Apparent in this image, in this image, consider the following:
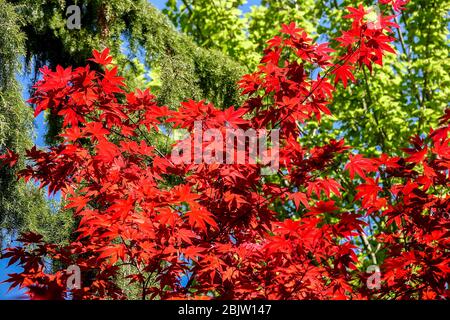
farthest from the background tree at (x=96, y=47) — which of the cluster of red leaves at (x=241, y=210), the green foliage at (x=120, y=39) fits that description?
the cluster of red leaves at (x=241, y=210)

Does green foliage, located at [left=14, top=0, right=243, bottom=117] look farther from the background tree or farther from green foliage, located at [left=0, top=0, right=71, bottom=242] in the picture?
green foliage, located at [left=0, top=0, right=71, bottom=242]

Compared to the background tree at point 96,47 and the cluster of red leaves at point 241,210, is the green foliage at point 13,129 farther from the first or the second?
the cluster of red leaves at point 241,210

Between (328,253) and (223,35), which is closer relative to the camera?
(328,253)

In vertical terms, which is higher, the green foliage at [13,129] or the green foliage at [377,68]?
the green foliage at [377,68]

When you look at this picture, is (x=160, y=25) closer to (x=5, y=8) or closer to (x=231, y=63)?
(x=231, y=63)

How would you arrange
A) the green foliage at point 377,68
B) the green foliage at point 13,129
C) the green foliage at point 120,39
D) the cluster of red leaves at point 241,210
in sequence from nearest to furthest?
1. the cluster of red leaves at point 241,210
2. the green foliage at point 13,129
3. the green foliage at point 120,39
4. the green foliage at point 377,68

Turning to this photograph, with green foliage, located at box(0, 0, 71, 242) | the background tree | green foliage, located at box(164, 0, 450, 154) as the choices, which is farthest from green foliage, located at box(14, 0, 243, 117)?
green foliage, located at box(164, 0, 450, 154)

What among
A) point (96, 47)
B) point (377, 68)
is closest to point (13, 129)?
point (96, 47)

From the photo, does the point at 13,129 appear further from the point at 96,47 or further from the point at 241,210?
the point at 241,210

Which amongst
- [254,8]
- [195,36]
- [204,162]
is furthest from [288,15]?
[204,162]

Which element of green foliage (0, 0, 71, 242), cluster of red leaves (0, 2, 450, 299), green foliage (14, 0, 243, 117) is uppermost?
green foliage (14, 0, 243, 117)

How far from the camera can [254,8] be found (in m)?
9.28

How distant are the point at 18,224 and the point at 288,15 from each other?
5.55 meters

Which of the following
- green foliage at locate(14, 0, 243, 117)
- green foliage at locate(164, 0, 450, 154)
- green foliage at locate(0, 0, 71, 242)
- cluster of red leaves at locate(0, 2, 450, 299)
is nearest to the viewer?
cluster of red leaves at locate(0, 2, 450, 299)
